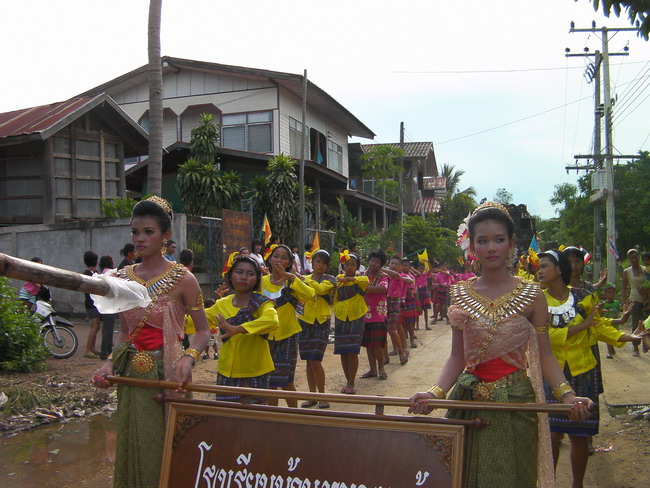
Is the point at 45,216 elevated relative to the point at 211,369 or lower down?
elevated

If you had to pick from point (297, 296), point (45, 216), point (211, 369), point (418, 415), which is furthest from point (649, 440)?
point (45, 216)

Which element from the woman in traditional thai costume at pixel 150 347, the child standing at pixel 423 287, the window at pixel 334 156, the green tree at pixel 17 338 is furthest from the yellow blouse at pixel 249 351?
the window at pixel 334 156

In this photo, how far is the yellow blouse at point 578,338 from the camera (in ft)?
16.3

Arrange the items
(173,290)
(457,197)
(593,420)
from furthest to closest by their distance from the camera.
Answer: (457,197) → (593,420) → (173,290)

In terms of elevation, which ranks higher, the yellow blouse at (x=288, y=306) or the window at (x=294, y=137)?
the window at (x=294, y=137)

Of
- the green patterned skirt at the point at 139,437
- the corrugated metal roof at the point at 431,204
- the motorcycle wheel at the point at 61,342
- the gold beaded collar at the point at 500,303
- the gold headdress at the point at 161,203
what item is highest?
the corrugated metal roof at the point at 431,204

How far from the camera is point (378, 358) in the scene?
30.2 ft

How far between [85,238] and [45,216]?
91.8 inches

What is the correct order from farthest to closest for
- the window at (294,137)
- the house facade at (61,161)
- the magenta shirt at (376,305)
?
the window at (294,137) → the house facade at (61,161) → the magenta shirt at (376,305)

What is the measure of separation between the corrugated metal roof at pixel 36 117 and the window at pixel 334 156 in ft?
43.0

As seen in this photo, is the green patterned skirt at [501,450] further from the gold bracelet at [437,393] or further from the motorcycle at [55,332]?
the motorcycle at [55,332]

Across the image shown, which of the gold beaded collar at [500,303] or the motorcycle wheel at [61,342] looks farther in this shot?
the motorcycle wheel at [61,342]

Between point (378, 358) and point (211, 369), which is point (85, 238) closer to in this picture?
point (211, 369)

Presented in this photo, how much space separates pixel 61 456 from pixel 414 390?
4.45 m
